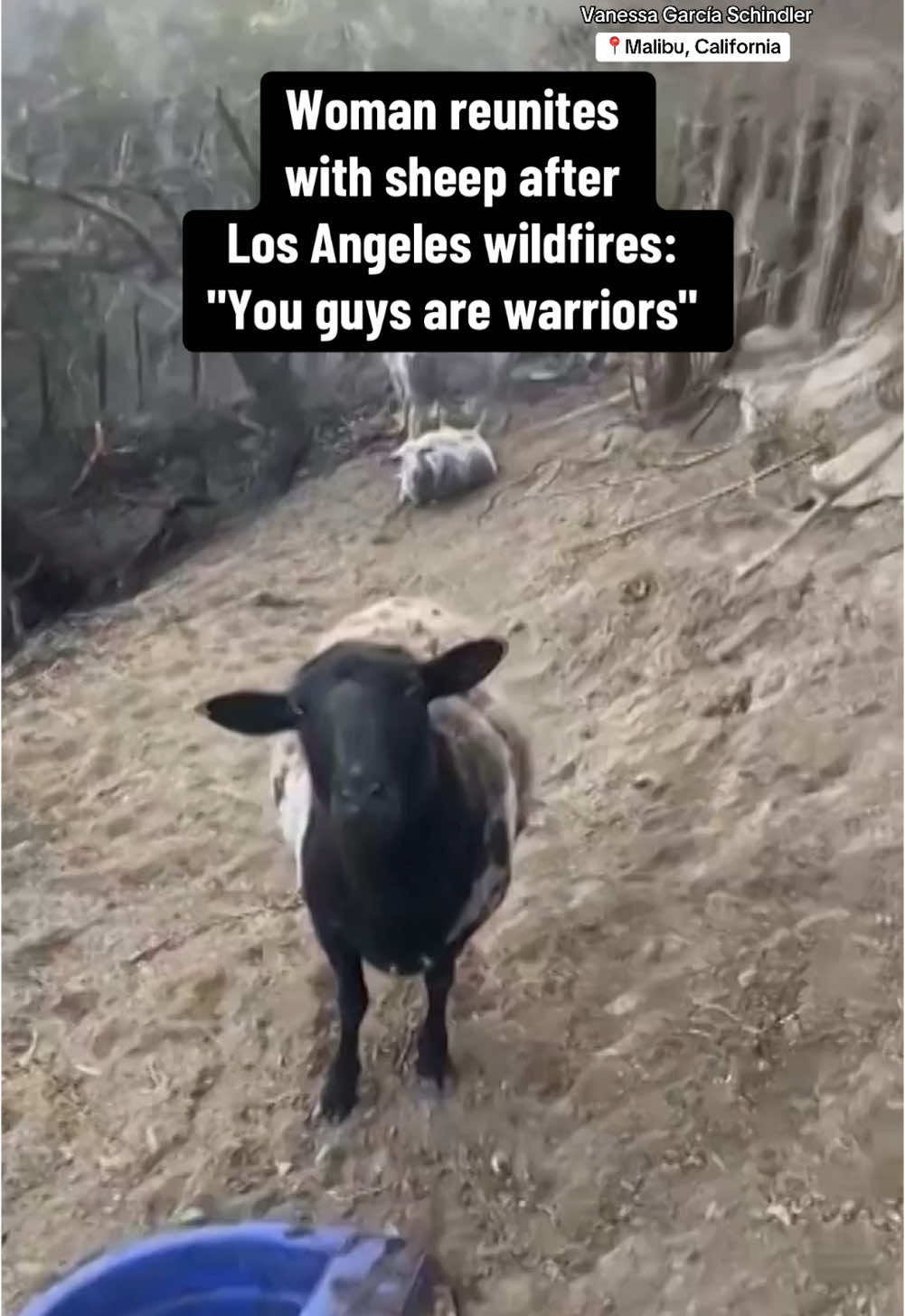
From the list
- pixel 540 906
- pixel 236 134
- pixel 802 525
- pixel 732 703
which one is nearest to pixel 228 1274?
pixel 540 906

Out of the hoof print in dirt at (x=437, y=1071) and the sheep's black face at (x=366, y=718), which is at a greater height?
the sheep's black face at (x=366, y=718)

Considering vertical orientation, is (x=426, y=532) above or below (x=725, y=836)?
above

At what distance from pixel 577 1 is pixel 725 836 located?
0.48 meters

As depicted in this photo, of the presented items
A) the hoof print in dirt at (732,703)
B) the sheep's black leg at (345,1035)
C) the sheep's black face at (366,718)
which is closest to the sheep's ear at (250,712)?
the sheep's black face at (366,718)

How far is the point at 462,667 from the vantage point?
81 cm

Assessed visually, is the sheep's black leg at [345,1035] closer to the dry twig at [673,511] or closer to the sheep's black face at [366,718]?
the sheep's black face at [366,718]

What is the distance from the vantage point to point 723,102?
0.82 m

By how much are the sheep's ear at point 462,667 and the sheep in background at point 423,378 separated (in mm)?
125

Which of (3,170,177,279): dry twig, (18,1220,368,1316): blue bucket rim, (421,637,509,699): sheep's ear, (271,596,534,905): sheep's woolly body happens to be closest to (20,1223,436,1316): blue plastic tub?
(18,1220,368,1316): blue bucket rim

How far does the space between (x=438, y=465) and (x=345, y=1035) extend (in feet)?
1.07

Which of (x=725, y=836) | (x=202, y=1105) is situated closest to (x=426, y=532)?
(x=725, y=836)

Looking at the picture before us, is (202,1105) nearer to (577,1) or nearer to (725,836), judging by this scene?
(725,836)

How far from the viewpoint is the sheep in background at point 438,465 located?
0.82 meters

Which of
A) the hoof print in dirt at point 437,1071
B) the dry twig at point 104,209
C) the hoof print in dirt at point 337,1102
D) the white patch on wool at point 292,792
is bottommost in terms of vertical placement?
the hoof print in dirt at point 337,1102
